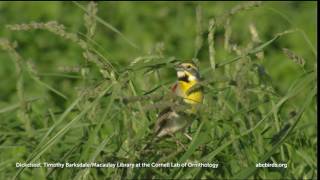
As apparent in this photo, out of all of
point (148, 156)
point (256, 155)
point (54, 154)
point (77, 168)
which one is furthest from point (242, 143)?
point (54, 154)

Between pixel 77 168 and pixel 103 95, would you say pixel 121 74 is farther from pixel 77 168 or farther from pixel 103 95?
pixel 77 168

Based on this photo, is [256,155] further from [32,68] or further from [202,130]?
[32,68]

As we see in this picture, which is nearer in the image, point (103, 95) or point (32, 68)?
point (103, 95)

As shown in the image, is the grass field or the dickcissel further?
the dickcissel

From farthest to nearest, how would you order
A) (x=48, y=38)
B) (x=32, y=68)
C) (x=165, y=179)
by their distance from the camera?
(x=48, y=38) → (x=32, y=68) → (x=165, y=179)

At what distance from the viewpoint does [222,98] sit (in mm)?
4527

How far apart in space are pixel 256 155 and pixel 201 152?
0.77 ft

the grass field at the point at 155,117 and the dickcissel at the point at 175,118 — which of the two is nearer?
the grass field at the point at 155,117

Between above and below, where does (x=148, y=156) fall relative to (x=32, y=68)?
below

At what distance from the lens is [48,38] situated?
9.39 metres

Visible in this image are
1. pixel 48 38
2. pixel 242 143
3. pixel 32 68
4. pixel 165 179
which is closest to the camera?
pixel 165 179

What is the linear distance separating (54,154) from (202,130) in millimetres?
993

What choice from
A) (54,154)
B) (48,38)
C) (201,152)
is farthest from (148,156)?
(48,38)

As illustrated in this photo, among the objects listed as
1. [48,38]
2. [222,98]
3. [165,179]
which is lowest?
[165,179]
